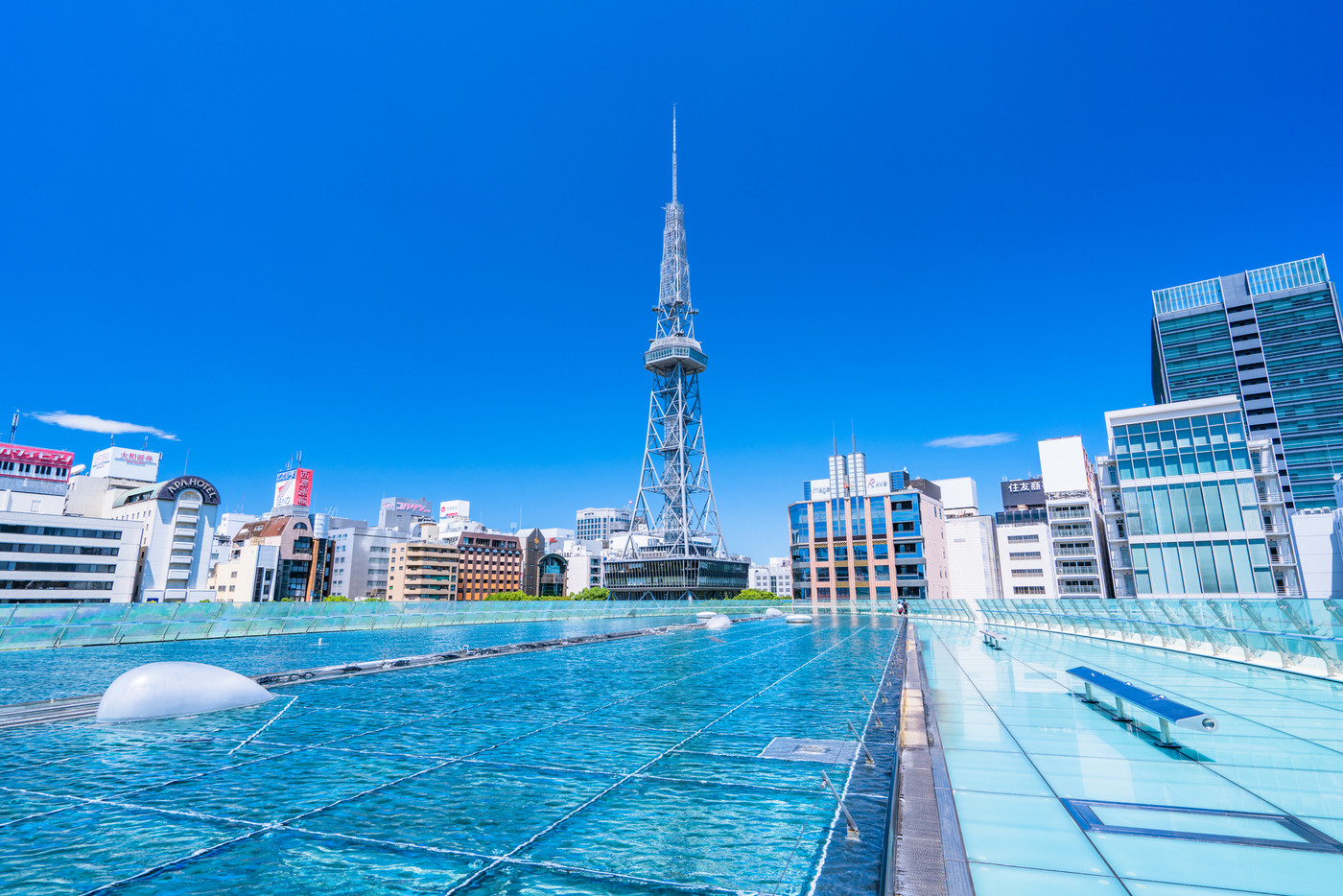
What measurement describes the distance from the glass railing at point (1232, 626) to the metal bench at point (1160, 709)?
5903 millimetres

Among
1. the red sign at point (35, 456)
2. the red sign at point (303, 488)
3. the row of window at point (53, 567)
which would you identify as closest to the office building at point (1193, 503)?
the row of window at point (53, 567)

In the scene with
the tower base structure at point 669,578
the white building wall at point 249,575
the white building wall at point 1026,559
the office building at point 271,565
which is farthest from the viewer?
the tower base structure at point 669,578

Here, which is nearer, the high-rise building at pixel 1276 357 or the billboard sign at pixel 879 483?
the high-rise building at pixel 1276 357

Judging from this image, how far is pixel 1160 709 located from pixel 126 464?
462ft

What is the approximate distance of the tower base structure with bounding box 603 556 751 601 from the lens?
127 metres

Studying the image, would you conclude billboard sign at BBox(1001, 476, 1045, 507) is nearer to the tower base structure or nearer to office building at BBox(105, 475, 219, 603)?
the tower base structure

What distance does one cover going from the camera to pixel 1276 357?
11306 centimetres

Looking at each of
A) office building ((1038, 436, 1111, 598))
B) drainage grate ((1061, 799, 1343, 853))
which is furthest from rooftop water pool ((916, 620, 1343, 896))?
office building ((1038, 436, 1111, 598))

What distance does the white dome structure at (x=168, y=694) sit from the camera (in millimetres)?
12391

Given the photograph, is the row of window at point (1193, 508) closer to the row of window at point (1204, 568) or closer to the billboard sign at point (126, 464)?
the row of window at point (1204, 568)

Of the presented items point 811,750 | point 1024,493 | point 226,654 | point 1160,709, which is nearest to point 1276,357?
point 1024,493

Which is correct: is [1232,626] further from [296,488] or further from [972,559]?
[296,488]

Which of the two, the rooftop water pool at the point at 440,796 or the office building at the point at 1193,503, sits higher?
the office building at the point at 1193,503

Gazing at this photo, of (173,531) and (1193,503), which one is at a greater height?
(173,531)
